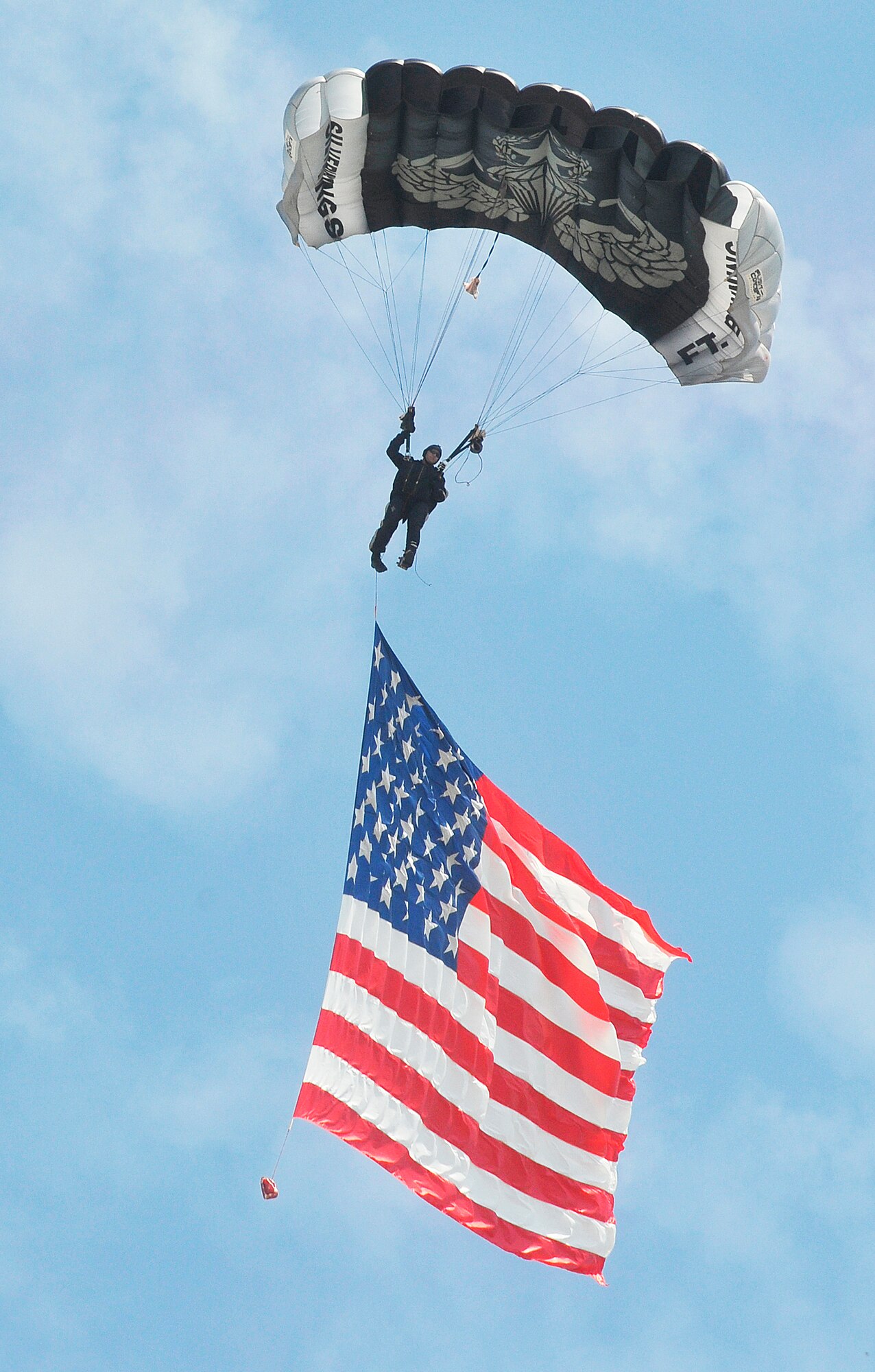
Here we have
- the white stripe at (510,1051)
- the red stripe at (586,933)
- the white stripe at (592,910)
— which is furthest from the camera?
the white stripe at (592,910)

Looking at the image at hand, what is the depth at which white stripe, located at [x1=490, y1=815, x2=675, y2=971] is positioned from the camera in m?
20.7

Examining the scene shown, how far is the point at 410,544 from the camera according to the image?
72.0 feet

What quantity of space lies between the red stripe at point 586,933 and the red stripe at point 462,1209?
2.69 meters

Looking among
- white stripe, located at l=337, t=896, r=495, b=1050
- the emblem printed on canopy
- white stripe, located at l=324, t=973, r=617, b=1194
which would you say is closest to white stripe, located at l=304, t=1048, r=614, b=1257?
white stripe, located at l=324, t=973, r=617, b=1194

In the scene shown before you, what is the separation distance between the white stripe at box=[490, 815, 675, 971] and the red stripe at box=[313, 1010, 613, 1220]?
236cm

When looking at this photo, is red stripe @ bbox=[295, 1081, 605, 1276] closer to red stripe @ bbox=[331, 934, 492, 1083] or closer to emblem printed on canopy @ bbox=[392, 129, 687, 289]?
red stripe @ bbox=[331, 934, 492, 1083]

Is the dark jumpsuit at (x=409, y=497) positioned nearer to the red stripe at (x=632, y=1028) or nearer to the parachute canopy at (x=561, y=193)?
the parachute canopy at (x=561, y=193)

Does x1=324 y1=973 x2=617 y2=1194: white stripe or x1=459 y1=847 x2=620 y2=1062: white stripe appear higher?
x1=459 y1=847 x2=620 y2=1062: white stripe

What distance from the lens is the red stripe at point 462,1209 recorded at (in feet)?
63.1

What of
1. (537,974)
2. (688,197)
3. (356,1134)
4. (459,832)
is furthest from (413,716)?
(688,197)

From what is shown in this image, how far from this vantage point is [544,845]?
838 inches

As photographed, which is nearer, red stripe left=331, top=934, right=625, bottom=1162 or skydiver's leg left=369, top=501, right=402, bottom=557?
red stripe left=331, top=934, right=625, bottom=1162

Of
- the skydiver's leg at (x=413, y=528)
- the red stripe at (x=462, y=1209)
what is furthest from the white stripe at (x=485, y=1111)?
the skydiver's leg at (x=413, y=528)

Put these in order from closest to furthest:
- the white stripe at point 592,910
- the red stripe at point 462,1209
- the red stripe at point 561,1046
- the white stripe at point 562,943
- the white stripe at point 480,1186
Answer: the red stripe at point 462,1209, the white stripe at point 480,1186, the red stripe at point 561,1046, the white stripe at point 562,943, the white stripe at point 592,910
